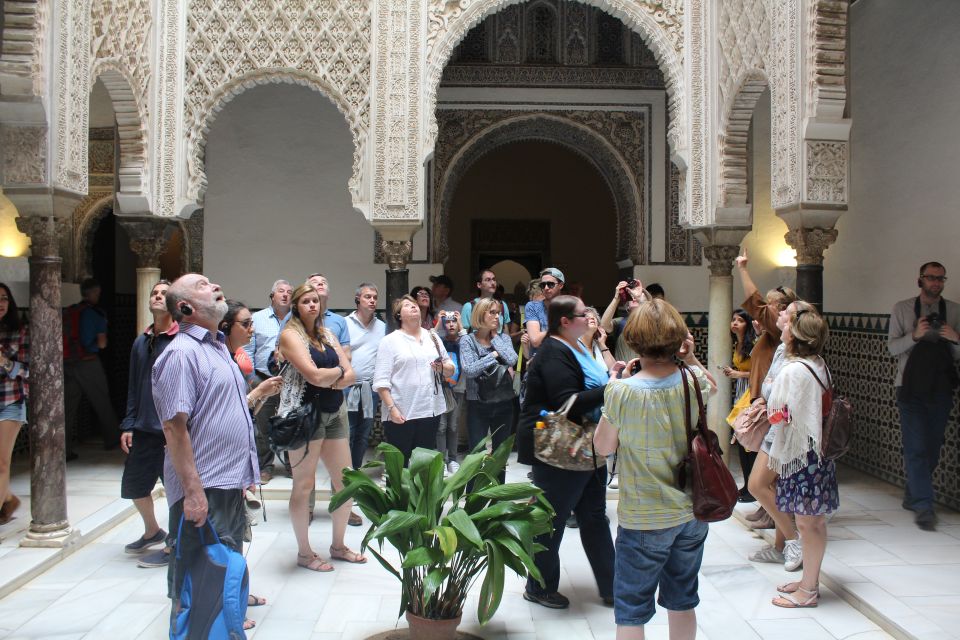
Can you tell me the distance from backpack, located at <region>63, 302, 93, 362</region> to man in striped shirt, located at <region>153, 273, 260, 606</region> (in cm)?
490

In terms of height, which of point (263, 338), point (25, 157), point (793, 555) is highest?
point (25, 157)

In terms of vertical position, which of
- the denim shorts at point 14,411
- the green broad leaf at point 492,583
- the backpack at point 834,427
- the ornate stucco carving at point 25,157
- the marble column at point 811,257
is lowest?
the green broad leaf at point 492,583

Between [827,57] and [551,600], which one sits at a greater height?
[827,57]

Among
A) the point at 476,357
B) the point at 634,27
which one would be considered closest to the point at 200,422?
the point at 476,357

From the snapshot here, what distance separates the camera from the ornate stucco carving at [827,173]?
5176 millimetres

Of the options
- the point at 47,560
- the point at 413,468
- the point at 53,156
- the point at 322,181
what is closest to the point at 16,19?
the point at 53,156

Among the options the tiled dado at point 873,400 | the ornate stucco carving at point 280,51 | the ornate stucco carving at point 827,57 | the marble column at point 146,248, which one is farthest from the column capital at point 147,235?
the tiled dado at point 873,400

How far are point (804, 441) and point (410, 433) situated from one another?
2130mm

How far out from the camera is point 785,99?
5328 mm

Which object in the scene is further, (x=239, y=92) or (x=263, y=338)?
(x=239, y=92)

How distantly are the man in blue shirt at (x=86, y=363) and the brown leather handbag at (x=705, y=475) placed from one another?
20.3 feet

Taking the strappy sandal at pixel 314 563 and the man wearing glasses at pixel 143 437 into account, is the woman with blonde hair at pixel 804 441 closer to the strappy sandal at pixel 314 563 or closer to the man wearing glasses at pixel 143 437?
the strappy sandal at pixel 314 563

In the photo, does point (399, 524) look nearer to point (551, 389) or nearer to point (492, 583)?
point (492, 583)

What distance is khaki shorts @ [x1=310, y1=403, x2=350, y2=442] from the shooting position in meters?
4.20
